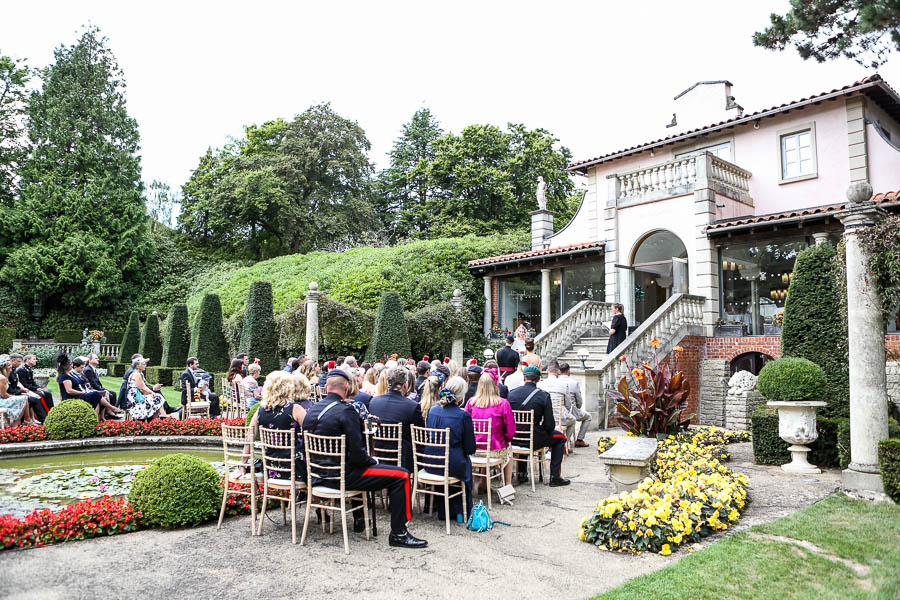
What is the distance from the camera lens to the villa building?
1467cm

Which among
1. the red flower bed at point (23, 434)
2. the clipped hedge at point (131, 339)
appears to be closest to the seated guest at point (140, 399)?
the red flower bed at point (23, 434)

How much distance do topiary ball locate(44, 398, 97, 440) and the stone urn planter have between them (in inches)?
434

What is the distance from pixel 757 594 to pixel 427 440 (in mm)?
3227

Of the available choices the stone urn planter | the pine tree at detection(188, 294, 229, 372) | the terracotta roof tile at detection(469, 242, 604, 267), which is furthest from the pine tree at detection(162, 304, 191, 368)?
the stone urn planter

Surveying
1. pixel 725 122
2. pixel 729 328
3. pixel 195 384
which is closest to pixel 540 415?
pixel 195 384

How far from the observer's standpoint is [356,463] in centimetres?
549

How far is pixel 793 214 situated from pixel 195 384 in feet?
47.5

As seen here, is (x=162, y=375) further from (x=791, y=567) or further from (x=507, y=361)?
(x=791, y=567)

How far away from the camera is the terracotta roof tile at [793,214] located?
41.9 feet

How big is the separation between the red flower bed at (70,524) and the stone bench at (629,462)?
197 inches

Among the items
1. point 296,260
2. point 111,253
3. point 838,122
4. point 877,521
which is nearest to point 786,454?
point 877,521

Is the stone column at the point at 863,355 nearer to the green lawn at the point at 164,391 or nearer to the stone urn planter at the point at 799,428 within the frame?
the stone urn planter at the point at 799,428

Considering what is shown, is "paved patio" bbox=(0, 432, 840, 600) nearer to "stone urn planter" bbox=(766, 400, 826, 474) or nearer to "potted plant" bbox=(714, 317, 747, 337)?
"stone urn planter" bbox=(766, 400, 826, 474)

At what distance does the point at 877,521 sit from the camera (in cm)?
564
